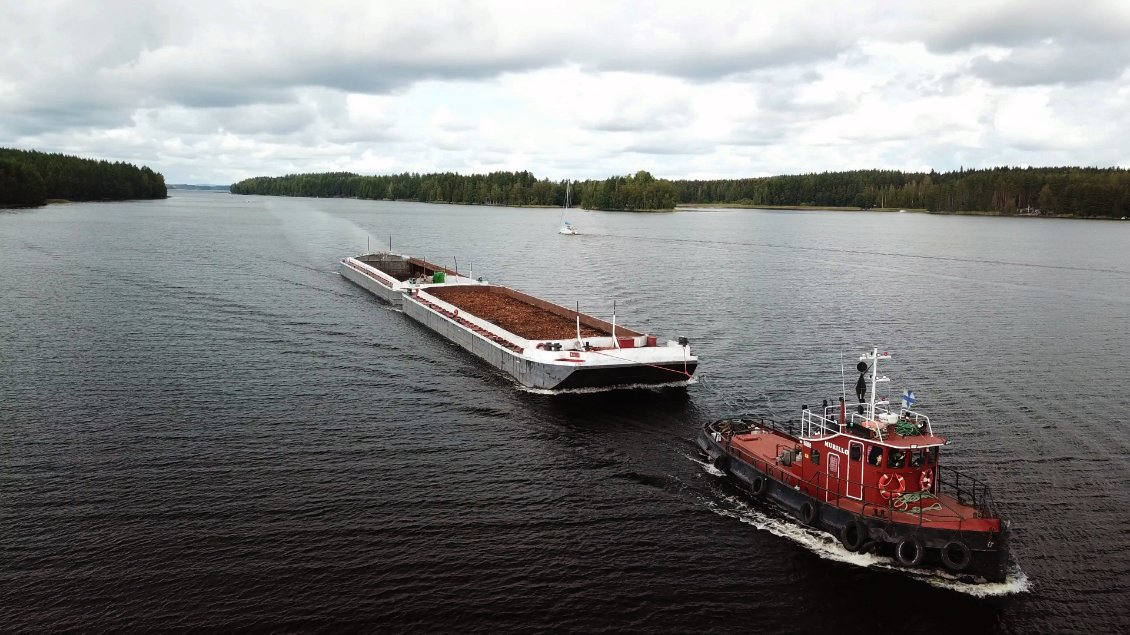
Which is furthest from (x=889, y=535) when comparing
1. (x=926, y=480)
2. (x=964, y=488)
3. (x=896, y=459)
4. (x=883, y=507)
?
(x=964, y=488)

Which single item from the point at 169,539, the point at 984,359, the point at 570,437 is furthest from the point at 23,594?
the point at 984,359

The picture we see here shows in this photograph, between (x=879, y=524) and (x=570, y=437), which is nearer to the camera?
(x=879, y=524)

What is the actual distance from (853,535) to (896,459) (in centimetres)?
301

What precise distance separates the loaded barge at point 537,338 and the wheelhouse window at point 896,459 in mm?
18742

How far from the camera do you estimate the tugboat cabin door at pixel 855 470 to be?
28.5m

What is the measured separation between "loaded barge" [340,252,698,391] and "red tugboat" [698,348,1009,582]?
14.1m

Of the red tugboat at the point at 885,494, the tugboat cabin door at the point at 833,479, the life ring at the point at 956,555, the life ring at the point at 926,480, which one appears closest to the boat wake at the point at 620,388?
the red tugboat at the point at 885,494

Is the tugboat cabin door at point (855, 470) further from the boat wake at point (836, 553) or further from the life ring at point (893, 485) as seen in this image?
the boat wake at point (836, 553)

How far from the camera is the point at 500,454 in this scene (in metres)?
35.8

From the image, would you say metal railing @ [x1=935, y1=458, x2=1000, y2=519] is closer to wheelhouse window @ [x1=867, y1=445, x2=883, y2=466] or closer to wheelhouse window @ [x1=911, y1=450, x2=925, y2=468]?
wheelhouse window @ [x1=911, y1=450, x2=925, y2=468]

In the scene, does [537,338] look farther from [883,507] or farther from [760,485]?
[883,507]

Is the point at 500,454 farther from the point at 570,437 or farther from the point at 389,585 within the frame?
the point at 389,585

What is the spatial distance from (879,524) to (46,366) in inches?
1845

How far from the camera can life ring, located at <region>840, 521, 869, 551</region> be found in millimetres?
27344
